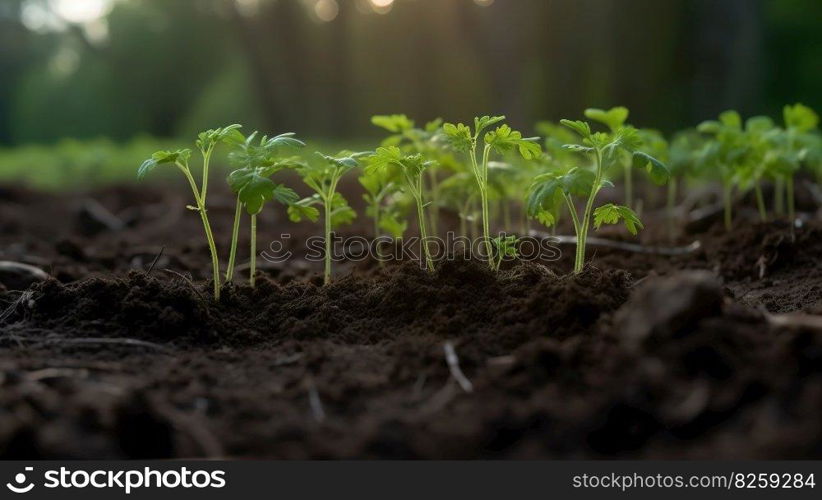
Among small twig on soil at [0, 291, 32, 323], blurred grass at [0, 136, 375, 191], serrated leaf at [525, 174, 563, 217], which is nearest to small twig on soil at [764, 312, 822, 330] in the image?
serrated leaf at [525, 174, 563, 217]

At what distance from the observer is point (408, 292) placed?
10.4 ft

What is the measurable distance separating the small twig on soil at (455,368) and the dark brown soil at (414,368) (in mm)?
20

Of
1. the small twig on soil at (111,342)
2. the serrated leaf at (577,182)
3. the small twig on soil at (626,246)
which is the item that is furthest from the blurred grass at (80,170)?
the serrated leaf at (577,182)

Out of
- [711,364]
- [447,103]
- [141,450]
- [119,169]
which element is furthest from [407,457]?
[447,103]

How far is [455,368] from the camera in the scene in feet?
7.80

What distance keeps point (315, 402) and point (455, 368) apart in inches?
17.5

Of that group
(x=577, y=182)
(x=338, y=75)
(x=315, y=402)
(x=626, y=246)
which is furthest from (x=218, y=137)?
(x=338, y=75)

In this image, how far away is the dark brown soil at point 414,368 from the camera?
1.96 meters

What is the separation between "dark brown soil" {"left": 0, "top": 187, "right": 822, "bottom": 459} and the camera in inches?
77.2

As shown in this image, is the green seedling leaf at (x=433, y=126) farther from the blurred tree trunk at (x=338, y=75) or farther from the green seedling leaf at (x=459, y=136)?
the blurred tree trunk at (x=338, y=75)

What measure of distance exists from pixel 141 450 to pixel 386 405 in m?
0.68

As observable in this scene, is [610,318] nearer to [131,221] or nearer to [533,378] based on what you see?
[533,378]

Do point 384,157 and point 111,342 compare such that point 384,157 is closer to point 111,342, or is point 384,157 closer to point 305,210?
point 305,210

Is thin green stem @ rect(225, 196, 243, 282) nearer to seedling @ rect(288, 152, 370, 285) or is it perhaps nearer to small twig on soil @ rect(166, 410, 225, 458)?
seedling @ rect(288, 152, 370, 285)
